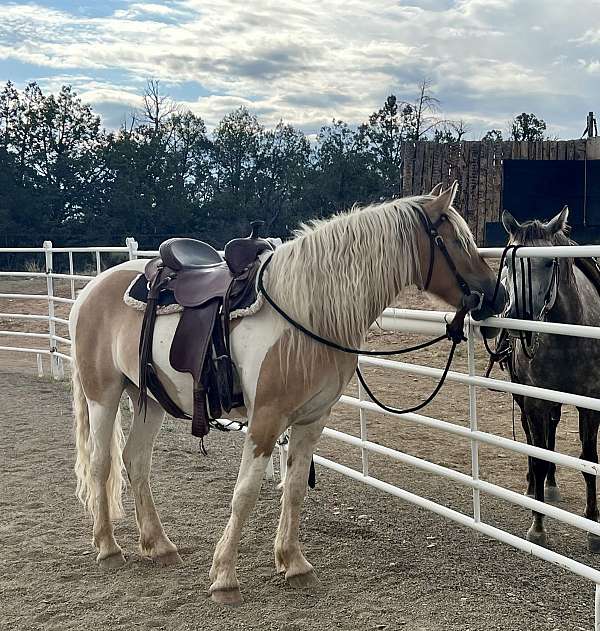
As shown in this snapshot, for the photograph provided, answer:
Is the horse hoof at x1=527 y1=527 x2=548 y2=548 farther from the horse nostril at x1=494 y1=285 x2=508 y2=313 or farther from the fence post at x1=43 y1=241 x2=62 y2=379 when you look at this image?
the fence post at x1=43 y1=241 x2=62 y2=379

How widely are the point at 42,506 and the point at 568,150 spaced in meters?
10.7

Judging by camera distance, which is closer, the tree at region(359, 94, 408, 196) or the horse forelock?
the horse forelock

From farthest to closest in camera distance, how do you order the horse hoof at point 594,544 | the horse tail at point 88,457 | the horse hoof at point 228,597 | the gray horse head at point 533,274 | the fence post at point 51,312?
the fence post at point 51,312
the horse tail at point 88,457
the horse hoof at point 594,544
the gray horse head at point 533,274
the horse hoof at point 228,597

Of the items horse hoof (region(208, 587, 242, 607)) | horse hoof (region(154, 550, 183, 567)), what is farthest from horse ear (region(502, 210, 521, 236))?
horse hoof (region(154, 550, 183, 567))

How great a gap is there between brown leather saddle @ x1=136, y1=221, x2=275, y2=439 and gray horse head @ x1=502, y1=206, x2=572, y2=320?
1.15 meters

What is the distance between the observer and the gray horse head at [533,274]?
304 centimetres

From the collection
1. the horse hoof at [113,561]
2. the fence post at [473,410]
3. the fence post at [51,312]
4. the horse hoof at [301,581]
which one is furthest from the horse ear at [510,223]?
the fence post at [51,312]

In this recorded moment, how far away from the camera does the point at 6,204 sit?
1844 centimetres

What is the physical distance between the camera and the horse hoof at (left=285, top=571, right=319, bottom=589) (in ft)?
9.60

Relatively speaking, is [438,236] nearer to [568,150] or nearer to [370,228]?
[370,228]

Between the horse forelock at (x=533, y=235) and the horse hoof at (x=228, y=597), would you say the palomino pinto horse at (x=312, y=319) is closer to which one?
the horse hoof at (x=228, y=597)

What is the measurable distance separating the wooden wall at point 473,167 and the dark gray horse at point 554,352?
7743mm

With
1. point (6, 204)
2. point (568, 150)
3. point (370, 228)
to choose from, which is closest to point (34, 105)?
point (6, 204)

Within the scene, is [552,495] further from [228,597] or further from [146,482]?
[146,482]
